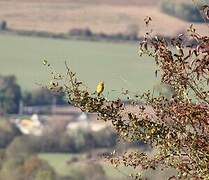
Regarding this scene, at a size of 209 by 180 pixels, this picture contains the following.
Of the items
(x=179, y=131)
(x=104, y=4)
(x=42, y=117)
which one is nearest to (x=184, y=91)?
(x=179, y=131)

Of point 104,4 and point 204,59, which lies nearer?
point 204,59

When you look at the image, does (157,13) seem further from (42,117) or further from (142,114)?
(142,114)

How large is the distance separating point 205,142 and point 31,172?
31.2 meters

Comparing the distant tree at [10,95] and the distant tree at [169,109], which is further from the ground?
the distant tree at [169,109]

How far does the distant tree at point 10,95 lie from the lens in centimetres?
6355

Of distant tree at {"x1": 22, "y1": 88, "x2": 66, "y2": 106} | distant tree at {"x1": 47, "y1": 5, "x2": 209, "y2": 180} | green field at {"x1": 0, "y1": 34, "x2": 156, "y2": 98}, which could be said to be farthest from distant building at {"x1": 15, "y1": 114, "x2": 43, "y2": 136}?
distant tree at {"x1": 47, "y1": 5, "x2": 209, "y2": 180}

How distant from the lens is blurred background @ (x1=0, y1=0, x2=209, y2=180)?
52.7 m

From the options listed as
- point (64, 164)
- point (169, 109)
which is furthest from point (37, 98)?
point (169, 109)

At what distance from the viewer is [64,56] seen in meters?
62.4

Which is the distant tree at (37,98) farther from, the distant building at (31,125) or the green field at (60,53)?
the green field at (60,53)

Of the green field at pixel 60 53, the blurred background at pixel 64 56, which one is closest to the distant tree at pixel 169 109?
the blurred background at pixel 64 56

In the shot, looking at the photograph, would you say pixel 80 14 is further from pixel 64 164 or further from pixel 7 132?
pixel 64 164

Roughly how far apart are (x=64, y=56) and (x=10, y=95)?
4.86 metres

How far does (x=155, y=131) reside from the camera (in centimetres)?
512
